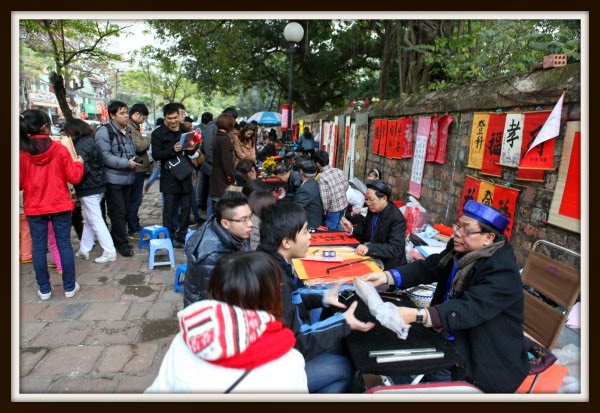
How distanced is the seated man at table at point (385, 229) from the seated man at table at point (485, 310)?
1.13 meters

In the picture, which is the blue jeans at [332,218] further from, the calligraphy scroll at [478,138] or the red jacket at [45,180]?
the red jacket at [45,180]

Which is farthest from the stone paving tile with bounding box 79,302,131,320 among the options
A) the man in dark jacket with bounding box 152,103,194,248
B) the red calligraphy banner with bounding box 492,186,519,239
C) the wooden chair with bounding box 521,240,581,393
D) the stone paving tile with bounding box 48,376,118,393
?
the red calligraphy banner with bounding box 492,186,519,239

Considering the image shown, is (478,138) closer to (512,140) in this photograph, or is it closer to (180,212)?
(512,140)

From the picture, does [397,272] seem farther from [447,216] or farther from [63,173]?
[63,173]

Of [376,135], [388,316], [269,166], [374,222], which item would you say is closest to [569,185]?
[374,222]

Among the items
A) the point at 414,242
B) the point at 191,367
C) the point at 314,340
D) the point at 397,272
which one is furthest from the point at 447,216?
the point at 191,367

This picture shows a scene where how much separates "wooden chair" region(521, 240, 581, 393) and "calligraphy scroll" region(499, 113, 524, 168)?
85cm

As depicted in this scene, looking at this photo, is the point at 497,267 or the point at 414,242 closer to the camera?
the point at 497,267

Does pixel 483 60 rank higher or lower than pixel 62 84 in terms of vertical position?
higher

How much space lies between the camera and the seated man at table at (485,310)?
6.38 ft

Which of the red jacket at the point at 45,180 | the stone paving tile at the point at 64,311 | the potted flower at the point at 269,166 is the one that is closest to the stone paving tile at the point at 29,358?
the stone paving tile at the point at 64,311

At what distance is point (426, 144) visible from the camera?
4.96m

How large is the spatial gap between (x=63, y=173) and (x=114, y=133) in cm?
128

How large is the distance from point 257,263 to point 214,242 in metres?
1.05
